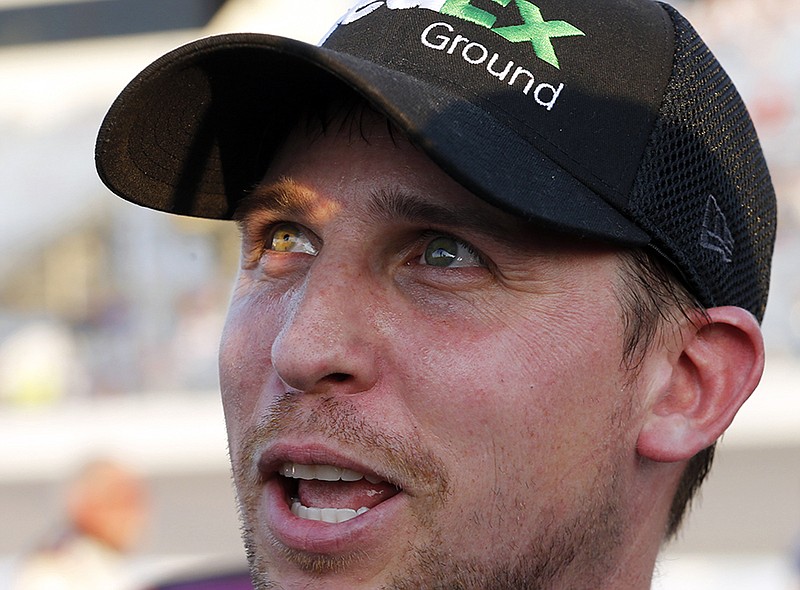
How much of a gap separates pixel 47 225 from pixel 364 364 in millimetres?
14166

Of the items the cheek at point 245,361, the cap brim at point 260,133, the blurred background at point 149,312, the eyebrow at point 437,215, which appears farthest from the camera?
the blurred background at point 149,312

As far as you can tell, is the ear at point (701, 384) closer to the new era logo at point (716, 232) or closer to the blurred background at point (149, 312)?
the new era logo at point (716, 232)

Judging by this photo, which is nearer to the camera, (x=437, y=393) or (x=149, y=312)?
(x=437, y=393)

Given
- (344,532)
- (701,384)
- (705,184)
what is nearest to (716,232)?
(705,184)

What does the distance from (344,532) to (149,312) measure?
12.1m

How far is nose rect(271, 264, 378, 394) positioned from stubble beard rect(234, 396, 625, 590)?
0.05m

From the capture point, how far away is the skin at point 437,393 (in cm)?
154

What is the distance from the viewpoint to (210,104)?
1.84 m

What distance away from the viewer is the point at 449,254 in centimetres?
164

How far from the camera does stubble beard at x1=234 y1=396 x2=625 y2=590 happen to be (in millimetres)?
1528

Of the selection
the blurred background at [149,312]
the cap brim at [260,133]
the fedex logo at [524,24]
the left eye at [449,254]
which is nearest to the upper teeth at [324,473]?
the left eye at [449,254]

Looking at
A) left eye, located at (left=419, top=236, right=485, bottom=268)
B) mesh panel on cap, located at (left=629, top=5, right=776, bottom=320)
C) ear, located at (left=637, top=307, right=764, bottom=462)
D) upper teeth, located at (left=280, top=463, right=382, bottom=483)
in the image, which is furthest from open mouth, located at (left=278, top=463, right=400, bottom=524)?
mesh panel on cap, located at (left=629, top=5, right=776, bottom=320)

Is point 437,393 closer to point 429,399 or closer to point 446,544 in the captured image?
point 429,399

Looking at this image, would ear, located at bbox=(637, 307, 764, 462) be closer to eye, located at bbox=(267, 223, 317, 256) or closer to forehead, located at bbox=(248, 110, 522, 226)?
forehead, located at bbox=(248, 110, 522, 226)
